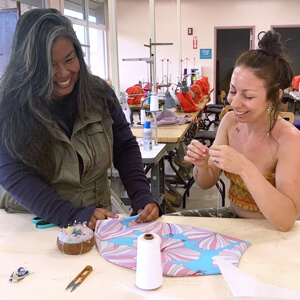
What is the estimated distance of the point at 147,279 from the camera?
0.89m

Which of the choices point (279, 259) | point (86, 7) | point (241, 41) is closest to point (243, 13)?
point (241, 41)

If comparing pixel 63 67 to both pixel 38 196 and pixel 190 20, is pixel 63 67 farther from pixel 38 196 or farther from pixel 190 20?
pixel 190 20

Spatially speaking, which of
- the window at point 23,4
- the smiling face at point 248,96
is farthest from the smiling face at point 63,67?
the window at point 23,4

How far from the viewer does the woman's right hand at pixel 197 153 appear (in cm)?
140

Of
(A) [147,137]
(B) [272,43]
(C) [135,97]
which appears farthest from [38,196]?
(C) [135,97]

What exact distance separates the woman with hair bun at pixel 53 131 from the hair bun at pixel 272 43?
67 cm

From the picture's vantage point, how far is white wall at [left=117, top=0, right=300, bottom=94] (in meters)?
9.27

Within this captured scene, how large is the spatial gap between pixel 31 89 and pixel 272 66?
886mm

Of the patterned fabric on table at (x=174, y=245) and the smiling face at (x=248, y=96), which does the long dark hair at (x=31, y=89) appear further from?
the smiling face at (x=248, y=96)

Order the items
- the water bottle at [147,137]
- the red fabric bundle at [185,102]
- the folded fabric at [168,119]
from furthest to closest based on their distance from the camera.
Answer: the red fabric bundle at [185,102] → the folded fabric at [168,119] → the water bottle at [147,137]

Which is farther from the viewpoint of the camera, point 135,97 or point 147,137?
point 135,97

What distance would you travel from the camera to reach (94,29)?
9336 mm

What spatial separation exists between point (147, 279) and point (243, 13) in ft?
31.3

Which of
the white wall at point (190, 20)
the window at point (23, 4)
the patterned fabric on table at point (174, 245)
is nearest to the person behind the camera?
the patterned fabric on table at point (174, 245)
